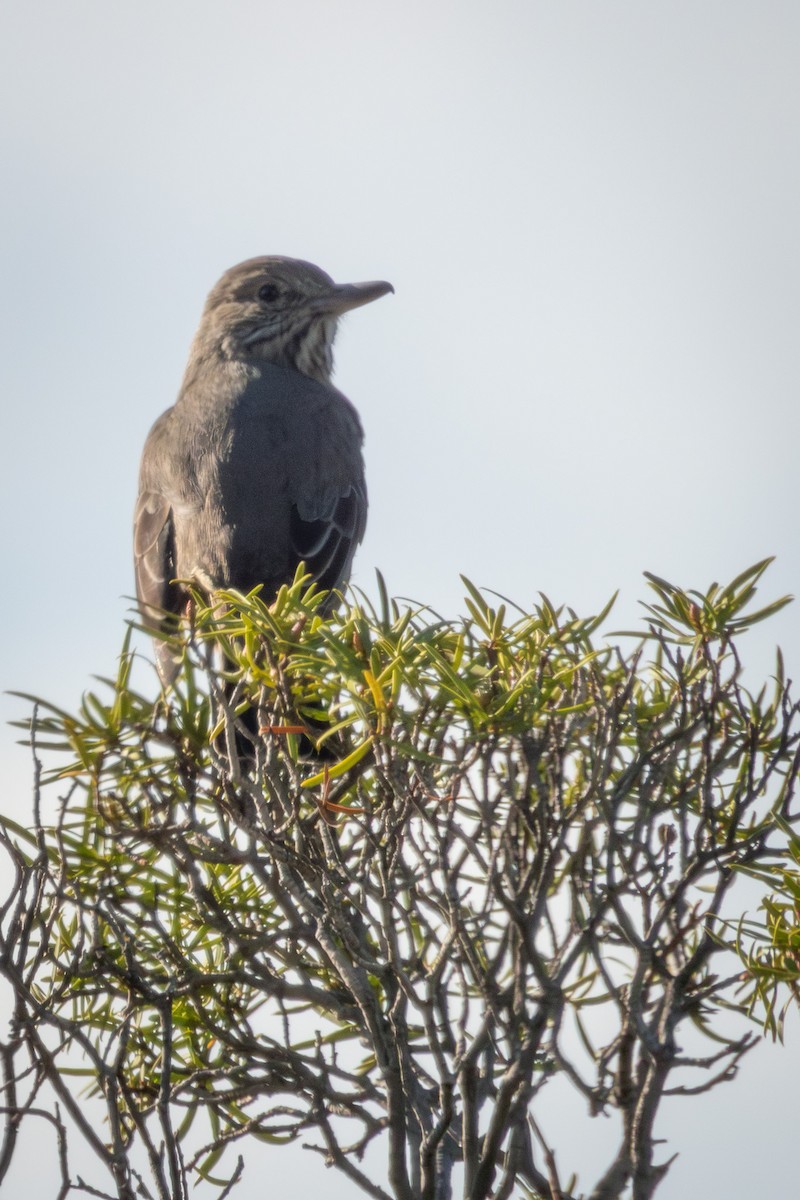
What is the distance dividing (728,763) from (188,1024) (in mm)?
1376

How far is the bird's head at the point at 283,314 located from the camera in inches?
293

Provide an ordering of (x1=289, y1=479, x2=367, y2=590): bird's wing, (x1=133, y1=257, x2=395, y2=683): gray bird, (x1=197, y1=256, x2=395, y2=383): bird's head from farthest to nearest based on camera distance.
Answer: (x1=197, y1=256, x2=395, y2=383): bird's head < (x1=289, y1=479, x2=367, y2=590): bird's wing < (x1=133, y1=257, x2=395, y2=683): gray bird

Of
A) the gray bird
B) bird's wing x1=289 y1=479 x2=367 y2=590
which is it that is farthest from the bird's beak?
bird's wing x1=289 y1=479 x2=367 y2=590

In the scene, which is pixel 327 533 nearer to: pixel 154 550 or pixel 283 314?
pixel 154 550

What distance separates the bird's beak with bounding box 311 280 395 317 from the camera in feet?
24.5

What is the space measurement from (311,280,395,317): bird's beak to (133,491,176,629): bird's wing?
2.09 m

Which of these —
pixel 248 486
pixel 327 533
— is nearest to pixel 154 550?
pixel 248 486

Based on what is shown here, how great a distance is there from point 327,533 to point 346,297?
92.2 inches

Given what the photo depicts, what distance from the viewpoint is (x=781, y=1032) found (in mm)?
2574

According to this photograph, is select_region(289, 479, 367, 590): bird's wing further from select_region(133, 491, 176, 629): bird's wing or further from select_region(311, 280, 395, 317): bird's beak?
select_region(311, 280, 395, 317): bird's beak

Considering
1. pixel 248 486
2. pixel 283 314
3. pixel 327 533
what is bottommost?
pixel 327 533

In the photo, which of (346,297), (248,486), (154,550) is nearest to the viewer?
(248,486)

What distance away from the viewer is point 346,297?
24.7 ft

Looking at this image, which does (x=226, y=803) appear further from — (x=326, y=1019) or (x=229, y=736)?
(x=326, y=1019)
